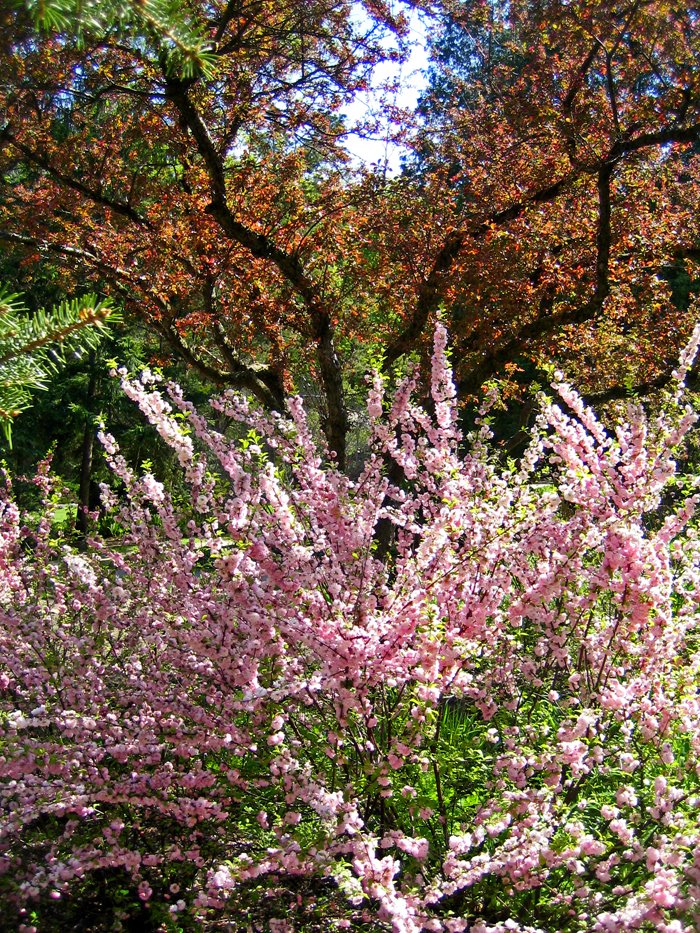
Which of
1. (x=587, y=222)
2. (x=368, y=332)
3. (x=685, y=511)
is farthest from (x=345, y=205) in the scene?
(x=685, y=511)

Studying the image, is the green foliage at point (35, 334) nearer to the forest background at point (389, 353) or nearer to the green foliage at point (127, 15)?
the forest background at point (389, 353)

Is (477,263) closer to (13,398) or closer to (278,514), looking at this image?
(278,514)

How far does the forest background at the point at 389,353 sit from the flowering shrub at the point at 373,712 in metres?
0.03

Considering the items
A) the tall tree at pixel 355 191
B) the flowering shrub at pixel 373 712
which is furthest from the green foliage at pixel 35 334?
the tall tree at pixel 355 191

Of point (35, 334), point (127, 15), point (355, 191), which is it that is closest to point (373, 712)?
point (35, 334)

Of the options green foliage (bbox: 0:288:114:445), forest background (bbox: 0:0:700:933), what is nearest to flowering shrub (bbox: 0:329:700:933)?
forest background (bbox: 0:0:700:933)

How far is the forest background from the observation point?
2.72 m

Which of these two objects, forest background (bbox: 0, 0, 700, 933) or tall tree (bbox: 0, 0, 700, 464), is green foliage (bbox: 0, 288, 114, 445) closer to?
forest background (bbox: 0, 0, 700, 933)

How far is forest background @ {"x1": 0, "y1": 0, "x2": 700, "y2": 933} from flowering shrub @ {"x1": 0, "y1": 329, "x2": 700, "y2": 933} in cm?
3

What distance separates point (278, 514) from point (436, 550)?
55 centimetres

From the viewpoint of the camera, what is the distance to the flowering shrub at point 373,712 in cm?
263

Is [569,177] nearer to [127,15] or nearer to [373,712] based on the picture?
[373,712]

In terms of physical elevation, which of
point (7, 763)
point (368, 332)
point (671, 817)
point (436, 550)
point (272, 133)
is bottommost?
point (7, 763)

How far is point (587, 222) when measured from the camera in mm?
7336
